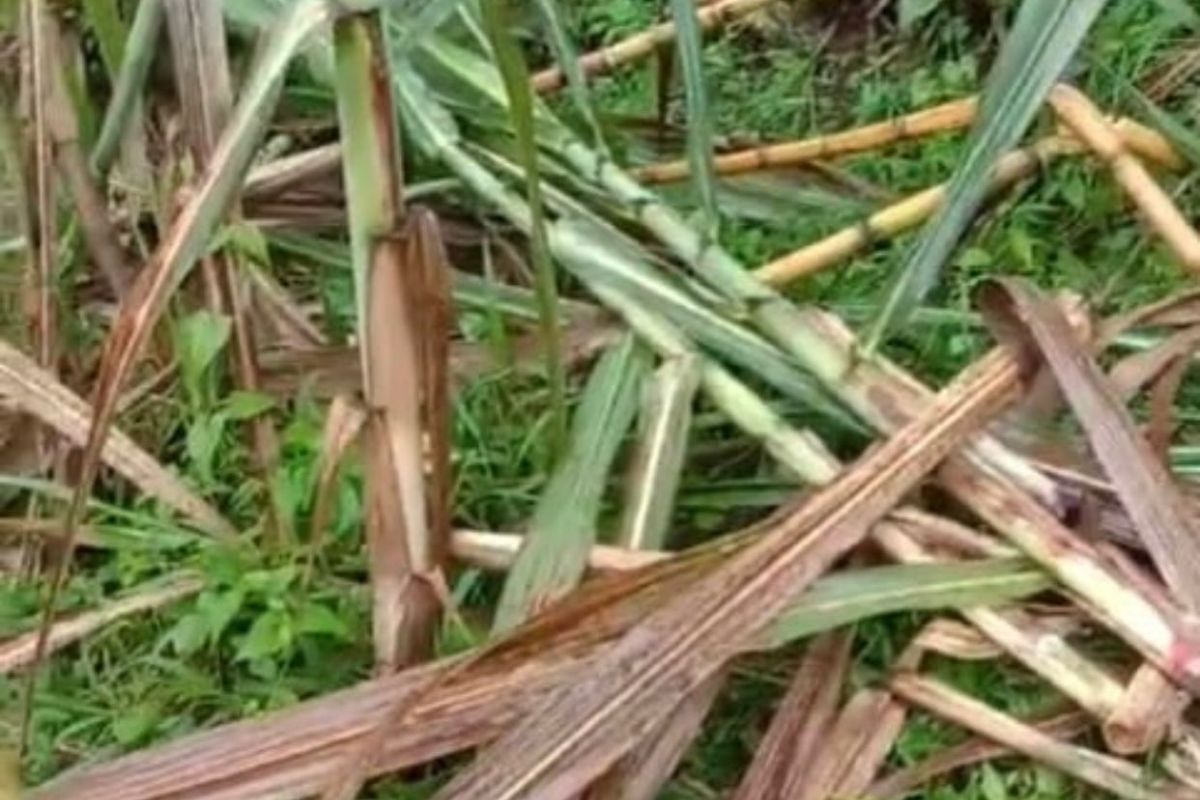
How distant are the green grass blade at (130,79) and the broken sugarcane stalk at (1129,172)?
73 centimetres

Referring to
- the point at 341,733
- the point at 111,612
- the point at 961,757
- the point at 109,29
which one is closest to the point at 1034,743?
the point at 961,757

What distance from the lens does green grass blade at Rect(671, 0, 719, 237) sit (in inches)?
74.4

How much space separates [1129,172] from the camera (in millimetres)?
2301

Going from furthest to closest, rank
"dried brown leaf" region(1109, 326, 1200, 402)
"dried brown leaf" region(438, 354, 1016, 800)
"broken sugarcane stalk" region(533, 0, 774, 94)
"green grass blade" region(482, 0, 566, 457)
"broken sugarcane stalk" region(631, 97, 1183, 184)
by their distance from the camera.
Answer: "broken sugarcane stalk" region(533, 0, 774, 94) < "broken sugarcane stalk" region(631, 97, 1183, 184) < "dried brown leaf" region(1109, 326, 1200, 402) < "dried brown leaf" region(438, 354, 1016, 800) < "green grass blade" region(482, 0, 566, 457)

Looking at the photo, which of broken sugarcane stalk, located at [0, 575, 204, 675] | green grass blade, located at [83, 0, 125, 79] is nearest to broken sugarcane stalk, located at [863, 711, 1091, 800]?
broken sugarcane stalk, located at [0, 575, 204, 675]

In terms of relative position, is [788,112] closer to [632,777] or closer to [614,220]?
[614,220]

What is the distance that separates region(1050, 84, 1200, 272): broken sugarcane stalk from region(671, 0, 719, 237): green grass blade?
1.19ft

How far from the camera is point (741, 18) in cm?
295

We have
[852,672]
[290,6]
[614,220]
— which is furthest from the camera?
[614,220]

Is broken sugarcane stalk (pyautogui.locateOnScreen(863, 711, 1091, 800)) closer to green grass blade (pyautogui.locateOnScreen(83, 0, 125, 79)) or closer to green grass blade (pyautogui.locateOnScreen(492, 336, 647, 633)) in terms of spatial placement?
green grass blade (pyautogui.locateOnScreen(492, 336, 647, 633))

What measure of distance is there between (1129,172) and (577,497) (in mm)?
603

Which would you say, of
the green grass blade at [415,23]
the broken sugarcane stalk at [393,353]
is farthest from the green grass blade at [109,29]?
Answer: the broken sugarcane stalk at [393,353]

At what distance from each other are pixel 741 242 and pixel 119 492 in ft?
2.01

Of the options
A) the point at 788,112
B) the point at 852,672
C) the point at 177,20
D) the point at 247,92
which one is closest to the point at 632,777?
the point at 852,672
